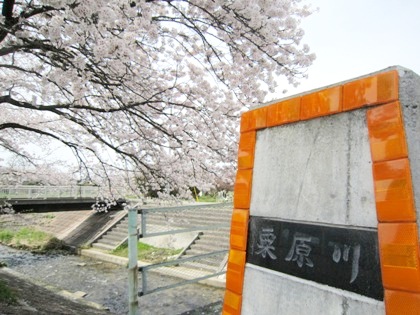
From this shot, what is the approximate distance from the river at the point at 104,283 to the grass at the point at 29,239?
2.31 feet

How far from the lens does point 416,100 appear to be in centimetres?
176

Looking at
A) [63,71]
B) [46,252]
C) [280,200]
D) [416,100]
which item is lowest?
[46,252]

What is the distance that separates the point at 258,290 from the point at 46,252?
2204cm

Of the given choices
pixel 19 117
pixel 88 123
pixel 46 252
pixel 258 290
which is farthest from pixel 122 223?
pixel 258 290

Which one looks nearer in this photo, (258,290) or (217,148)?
(258,290)

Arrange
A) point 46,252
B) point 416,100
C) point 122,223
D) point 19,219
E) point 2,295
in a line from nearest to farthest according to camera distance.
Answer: point 416,100 → point 2,295 → point 46,252 → point 122,223 → point 19,219

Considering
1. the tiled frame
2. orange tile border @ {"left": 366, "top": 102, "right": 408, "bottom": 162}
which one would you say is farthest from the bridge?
orange tile border @ {"left": 366, "top": 102, "right": 408, "bottom": 162}

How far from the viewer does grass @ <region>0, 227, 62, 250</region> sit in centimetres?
2130

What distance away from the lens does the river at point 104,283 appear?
964cm

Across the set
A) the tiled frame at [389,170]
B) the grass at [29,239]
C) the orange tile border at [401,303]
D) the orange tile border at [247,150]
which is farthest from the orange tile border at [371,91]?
the grass at [29,239]

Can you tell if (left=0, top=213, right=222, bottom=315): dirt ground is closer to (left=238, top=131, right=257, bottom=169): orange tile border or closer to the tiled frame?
(left=238, top=131, right=257, bottom=169): orange tile border

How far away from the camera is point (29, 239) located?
72.5 ft

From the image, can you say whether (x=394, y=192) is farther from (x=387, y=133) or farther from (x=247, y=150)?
(x=247, y=150)

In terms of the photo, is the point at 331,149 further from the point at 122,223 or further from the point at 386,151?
the point at 122,223
